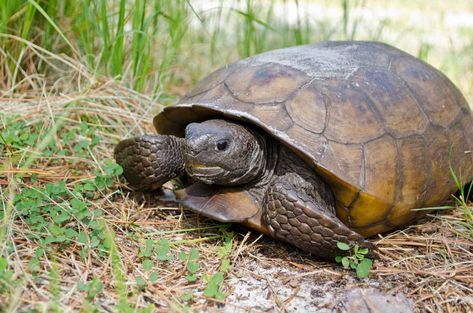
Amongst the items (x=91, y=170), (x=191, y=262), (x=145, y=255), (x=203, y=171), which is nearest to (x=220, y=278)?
(x=191, y=262)

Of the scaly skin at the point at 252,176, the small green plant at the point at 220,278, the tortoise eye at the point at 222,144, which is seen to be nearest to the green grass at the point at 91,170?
the small green plant at the point at 220,278

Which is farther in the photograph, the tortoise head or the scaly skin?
the tortoise head

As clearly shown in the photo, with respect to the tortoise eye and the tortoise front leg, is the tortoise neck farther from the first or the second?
the tortoise front leg

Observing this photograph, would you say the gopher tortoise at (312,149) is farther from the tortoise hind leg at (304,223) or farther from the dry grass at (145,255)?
the dry grass at (145,255)

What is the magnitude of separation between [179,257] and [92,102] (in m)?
1.56

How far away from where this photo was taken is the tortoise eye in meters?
2.71

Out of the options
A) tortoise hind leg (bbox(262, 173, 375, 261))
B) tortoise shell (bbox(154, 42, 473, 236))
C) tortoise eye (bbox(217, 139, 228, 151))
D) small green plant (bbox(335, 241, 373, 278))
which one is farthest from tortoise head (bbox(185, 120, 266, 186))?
small green plant (bbox(335, 241, 373, 278))

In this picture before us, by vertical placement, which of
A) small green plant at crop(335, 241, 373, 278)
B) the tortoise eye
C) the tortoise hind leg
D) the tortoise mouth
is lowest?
small green plant at crop(335, 241, 373, 278)

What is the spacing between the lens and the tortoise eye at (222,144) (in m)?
2.71

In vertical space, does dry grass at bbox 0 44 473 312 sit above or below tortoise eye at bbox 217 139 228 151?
below

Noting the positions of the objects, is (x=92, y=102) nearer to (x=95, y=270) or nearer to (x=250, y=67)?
(x=250, y=67)

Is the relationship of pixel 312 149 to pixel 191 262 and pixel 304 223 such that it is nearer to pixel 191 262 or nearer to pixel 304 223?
pixel 304 223

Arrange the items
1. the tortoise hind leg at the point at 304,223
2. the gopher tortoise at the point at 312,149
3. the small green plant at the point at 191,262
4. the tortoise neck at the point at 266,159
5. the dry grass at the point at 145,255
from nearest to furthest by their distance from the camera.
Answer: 1. the dry grass at the point at 145,255
2. the small green plant at the point at 191,262
3. the tortoise hind leg at the point at 304,223
4. the gopher tortoise at the point at 312,149
5. the tortoise neck at the point at 266,159

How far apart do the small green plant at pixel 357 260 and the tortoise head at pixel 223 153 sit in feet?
1.98
